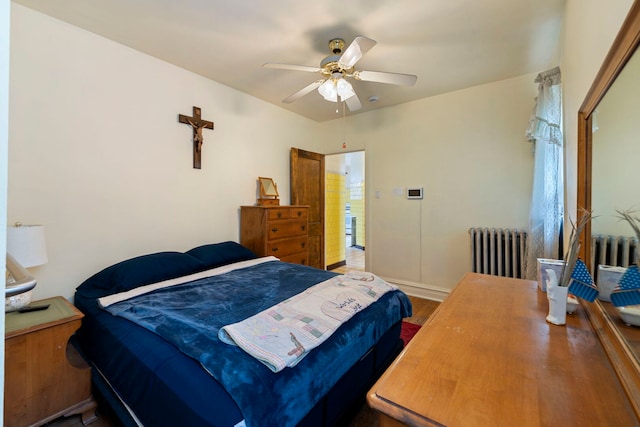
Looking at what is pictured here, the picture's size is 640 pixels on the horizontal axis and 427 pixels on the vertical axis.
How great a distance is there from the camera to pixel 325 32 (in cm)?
213

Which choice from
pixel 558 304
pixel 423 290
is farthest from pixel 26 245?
pixel 423 290

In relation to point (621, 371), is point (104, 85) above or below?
above

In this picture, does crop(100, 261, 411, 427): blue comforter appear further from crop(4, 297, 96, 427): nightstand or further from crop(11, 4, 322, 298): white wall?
crop(11, 4, 322, 298): white wall

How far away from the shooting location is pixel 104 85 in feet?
7.33

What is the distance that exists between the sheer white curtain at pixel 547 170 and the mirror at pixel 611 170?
875mm

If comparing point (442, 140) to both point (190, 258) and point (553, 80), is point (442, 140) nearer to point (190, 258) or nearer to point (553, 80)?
point (553, 80)

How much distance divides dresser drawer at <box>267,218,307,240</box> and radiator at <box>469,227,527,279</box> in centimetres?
212

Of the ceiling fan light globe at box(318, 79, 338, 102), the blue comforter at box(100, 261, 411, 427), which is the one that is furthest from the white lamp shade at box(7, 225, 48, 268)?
the ceiling fan light globe at box(318, 79, 338, 102)

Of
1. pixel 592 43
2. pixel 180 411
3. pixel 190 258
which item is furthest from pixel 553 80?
pixel 190 258

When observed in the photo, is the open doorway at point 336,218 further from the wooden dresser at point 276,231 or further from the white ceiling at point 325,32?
the white ceiling at point 325,32

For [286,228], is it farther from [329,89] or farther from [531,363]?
[531,363]

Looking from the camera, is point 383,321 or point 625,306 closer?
point 625,306

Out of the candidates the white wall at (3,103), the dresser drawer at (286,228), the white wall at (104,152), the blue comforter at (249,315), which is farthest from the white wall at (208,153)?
the white wall at (3,103)

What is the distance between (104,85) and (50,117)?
483mm
